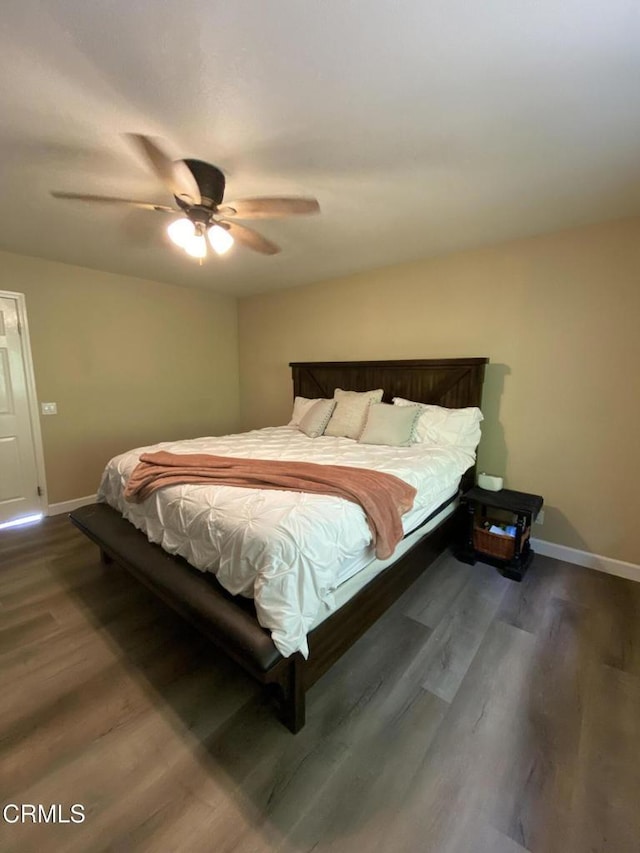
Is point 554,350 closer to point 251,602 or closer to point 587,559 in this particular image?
point 587,559

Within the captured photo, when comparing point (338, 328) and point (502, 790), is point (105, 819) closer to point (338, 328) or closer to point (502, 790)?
point (502, 790)

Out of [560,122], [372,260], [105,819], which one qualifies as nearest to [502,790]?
[105,819]

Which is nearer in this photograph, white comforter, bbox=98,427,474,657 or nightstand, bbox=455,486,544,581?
white comforter, bbox=98,427,474,657

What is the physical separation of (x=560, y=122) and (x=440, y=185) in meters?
0.59

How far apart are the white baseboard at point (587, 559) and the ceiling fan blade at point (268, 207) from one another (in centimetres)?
293

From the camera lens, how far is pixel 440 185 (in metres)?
1.95

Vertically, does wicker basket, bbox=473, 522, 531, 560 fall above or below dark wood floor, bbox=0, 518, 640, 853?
above

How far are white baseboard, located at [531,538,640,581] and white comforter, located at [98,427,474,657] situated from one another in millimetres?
1208

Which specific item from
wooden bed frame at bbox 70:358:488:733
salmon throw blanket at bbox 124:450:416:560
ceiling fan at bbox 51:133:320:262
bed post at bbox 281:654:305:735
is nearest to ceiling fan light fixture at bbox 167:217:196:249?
ceiling fan at bbox 51:133:320:262

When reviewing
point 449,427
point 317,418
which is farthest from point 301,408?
point 449,427

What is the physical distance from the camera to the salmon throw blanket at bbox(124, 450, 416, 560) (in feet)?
5.71

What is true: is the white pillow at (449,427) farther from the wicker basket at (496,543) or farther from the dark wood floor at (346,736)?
the dark wood floor at (346,736)

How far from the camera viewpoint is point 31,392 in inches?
129

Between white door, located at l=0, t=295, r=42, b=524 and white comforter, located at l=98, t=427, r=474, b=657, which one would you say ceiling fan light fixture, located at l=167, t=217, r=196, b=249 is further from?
white door, located at l=0, t=295, r=42, b=524
